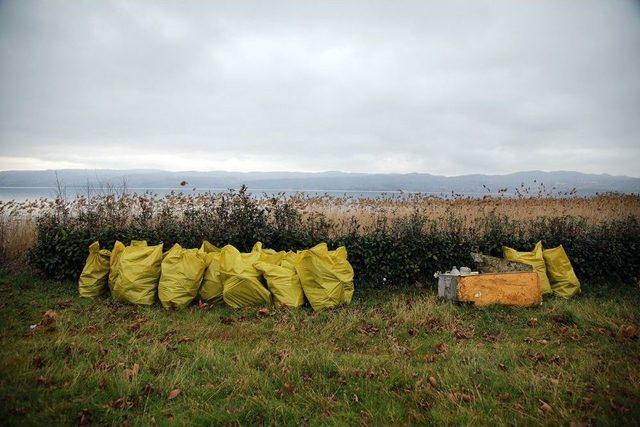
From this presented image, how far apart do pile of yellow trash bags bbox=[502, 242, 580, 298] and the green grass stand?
857 mm

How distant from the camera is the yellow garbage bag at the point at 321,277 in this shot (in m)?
5.80

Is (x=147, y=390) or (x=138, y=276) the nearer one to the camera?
(x=147, y=390)

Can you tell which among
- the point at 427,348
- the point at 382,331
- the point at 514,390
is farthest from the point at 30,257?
the point at 514,390

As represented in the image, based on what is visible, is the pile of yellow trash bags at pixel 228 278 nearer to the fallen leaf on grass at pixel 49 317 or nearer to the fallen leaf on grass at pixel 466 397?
the fallen leaf on grass at pixel 49 317

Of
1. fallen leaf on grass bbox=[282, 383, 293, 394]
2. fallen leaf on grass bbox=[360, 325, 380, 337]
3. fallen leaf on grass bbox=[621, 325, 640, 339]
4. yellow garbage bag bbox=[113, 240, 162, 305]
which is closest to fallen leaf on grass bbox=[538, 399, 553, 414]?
fallen leaf on grass bbox=[360, 325, 380, 337]

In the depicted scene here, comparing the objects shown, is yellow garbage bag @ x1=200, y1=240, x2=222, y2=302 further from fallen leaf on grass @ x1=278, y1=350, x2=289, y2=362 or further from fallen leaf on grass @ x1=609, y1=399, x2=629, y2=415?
fallen leaf on grass @ x1=609, y1=399, x2=629, y2=415

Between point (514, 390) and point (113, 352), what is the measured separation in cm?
423

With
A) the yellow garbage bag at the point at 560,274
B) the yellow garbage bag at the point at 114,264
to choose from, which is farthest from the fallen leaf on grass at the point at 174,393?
the yellow garbage bag at the point at 560,274

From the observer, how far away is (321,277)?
5805 millimetres

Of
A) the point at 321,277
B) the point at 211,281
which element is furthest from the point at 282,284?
the point at 211,281

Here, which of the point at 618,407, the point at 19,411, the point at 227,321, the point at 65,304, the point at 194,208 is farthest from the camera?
the point at 194,208

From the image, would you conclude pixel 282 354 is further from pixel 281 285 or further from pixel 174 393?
pixel 281 285

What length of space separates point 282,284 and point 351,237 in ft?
6.25

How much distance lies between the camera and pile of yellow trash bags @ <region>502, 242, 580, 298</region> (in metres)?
6.57
